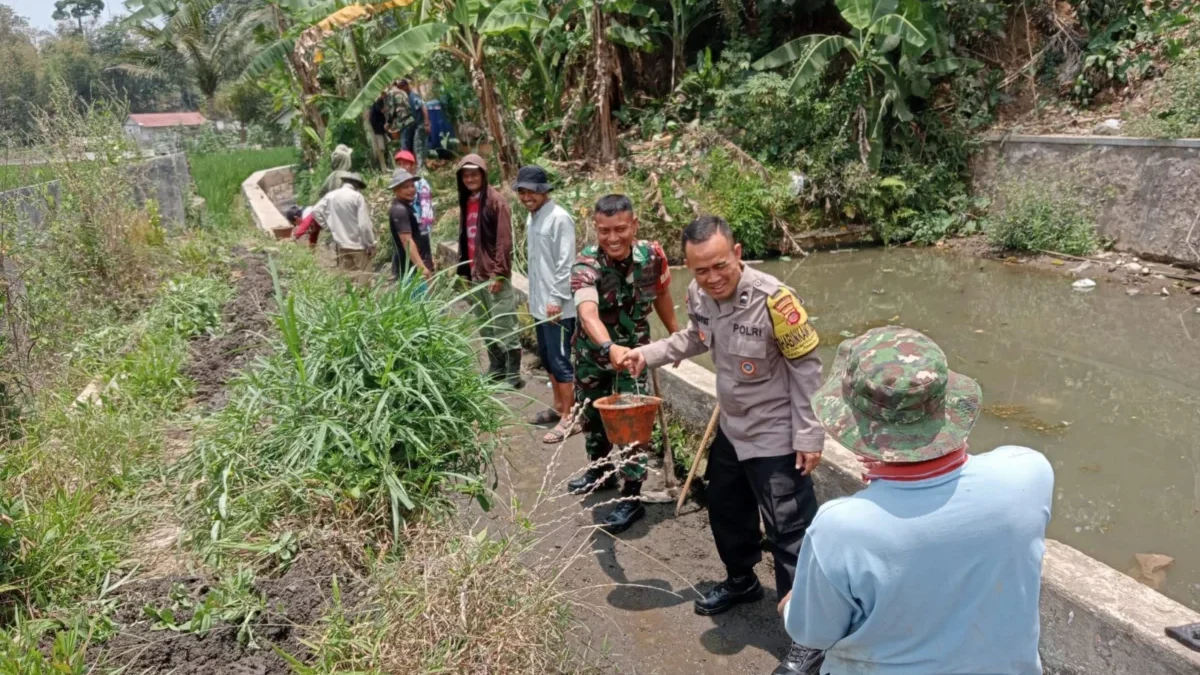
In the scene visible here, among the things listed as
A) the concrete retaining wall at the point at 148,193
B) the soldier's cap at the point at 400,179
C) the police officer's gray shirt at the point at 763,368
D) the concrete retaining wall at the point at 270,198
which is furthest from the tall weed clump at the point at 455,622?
the concrete retaining wall at the point at 270,198

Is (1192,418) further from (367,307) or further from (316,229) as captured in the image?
(316,229)

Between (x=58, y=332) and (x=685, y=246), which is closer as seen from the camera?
(x=685, y=246)

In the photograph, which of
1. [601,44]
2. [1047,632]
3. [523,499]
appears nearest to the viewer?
[1047,632]

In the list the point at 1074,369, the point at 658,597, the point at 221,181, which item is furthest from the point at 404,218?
the point at 221,181

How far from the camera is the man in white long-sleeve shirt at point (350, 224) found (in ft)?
27.2

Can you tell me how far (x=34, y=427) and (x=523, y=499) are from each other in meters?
2.41

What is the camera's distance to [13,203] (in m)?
5.96

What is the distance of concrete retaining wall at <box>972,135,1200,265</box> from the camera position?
8.58m

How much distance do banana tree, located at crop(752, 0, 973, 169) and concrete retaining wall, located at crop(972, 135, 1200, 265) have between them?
161 centimetres

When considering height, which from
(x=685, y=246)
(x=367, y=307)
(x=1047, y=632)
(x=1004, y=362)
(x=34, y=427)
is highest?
(x=685, y=246)

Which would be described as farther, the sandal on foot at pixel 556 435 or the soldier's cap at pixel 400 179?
the soldier's cap at pixel 400 179

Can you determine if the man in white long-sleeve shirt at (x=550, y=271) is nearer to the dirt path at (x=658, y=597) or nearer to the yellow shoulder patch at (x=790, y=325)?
the dirt path at (x=658, y=597)

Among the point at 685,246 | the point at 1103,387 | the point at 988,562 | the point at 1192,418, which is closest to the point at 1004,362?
the point at 1103,387

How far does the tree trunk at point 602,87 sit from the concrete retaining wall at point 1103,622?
9.87m
